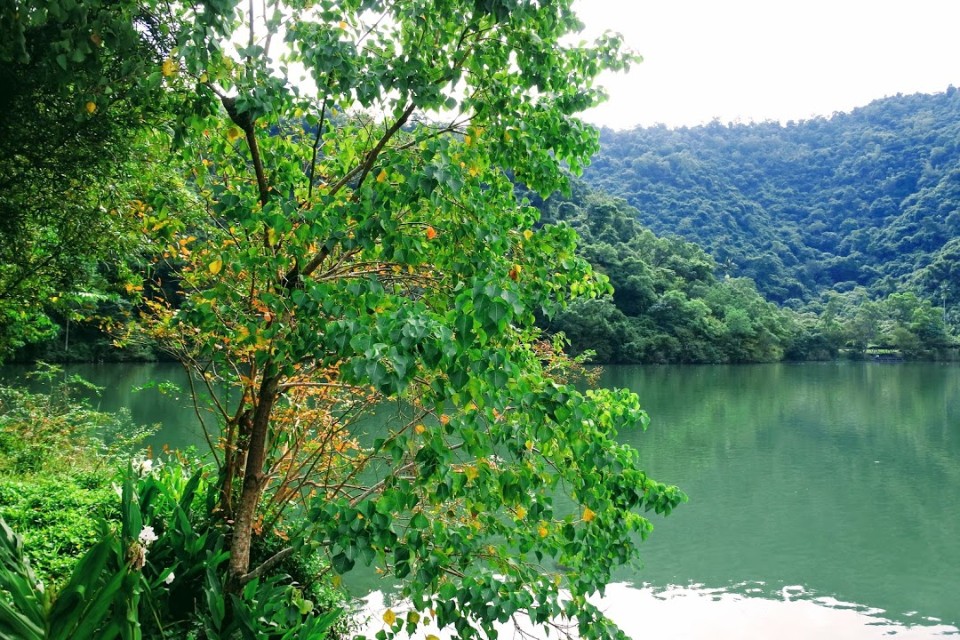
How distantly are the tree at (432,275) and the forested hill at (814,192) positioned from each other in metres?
57.5

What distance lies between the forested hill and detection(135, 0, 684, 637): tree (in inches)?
2265

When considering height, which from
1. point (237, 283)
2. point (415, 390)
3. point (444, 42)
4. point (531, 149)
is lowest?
point (415, 390)

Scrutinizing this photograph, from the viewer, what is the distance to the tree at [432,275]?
1943mm

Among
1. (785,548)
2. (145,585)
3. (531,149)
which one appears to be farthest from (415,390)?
(785,548)

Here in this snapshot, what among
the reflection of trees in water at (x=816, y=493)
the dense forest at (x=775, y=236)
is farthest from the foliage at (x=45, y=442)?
the dense forest at (x=775, y=236)

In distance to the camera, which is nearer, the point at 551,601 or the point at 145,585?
the point at 551,601

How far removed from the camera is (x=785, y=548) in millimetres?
7535

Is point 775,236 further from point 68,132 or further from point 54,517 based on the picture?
point 68,132

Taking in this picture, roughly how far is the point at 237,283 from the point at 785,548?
22.3ft

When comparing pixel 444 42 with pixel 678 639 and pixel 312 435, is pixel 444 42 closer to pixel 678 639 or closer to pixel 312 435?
pixel 312 435

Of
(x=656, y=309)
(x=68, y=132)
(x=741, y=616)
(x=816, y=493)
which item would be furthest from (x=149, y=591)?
(x=656, y=309)

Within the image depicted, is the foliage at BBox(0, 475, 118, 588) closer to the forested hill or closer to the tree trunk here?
the tree trunk

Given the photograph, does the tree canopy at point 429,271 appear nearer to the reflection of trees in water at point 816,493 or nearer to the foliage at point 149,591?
the foliage at point 149,591

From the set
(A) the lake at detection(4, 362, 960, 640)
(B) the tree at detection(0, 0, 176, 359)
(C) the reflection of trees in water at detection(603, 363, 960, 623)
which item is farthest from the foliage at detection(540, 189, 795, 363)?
(B) the tree at detection(0, 0, 176, 359)
